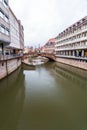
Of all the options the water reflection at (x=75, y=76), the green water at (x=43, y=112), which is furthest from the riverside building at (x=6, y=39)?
the water reflection at (x=75, y=76)

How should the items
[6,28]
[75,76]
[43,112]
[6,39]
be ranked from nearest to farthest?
1. [43,112]
2. [6,39]
3. [6,28]
4. [75,76]

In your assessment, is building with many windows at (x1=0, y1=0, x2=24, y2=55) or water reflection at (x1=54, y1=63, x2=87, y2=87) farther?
building with many windows at (x1=0, y1=0, x2=24, y2=55)

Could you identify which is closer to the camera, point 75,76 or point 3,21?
point 3,21

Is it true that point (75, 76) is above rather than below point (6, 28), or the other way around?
below

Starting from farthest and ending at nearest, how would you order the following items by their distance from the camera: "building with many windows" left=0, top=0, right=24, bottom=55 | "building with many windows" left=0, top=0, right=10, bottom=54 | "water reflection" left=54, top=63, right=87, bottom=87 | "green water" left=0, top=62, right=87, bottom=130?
"building with many windows" left=0, top=0, right=24, bottom=55
"water reflection" left=54, top=63, right=87, bottom=87
"building with many windows" left=0, top=0, right=10, bottom=54
"green water" left=0, top=62, right=87, bottom=130

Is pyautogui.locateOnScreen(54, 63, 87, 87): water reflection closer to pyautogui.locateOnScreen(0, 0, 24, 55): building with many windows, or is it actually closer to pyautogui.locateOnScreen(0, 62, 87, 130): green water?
pyautogui.locateOnScreen(0, 62, 87, 130): green water

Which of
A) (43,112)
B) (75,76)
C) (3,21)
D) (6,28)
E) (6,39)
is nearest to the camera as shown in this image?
(43,112)

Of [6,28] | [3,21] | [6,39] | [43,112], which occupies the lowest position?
[43,112]

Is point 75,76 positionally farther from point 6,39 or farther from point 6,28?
point 6,28

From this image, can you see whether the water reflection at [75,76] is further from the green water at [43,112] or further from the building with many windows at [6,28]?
the building with many windows at [6,28]

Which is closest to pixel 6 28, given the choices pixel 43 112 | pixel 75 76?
pixel 75 76

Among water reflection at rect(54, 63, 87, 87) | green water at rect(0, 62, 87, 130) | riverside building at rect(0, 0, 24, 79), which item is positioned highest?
riverside building at rect(0, 0, 24, 79)

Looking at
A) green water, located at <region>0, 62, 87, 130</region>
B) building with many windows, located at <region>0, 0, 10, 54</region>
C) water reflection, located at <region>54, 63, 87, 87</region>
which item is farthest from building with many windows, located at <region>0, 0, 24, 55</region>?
water reflection, located at <region>54, 63, 87, 87</region>

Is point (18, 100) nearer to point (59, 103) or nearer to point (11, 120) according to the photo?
point (11, 120)
